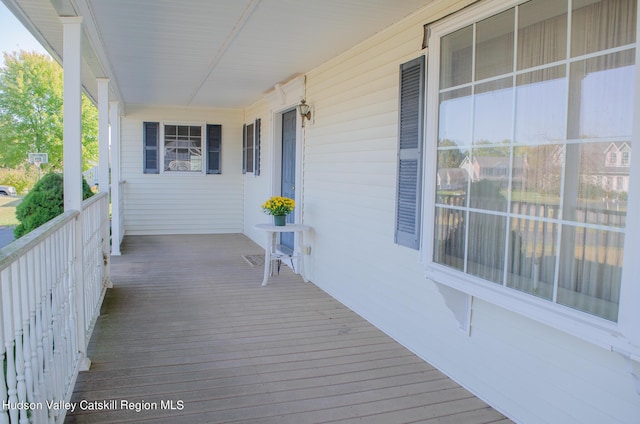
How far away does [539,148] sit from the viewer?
2307mm

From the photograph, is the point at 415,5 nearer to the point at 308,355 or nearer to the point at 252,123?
the point at 308,355

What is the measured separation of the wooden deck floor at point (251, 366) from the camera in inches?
104

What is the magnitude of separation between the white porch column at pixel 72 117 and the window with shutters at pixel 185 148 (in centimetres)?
658

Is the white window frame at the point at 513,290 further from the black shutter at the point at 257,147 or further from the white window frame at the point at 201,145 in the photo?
the white window frame at the point at 201,145

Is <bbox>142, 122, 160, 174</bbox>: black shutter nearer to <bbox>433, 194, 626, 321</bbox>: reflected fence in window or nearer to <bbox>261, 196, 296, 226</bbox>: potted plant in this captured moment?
<bbox>261, 196, 296, 226</bbox>: potted plant

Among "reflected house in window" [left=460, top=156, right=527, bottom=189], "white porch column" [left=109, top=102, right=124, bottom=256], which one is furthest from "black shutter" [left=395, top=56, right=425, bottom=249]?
"white porch column" [left=109, top=102, right=124, bottom=256]

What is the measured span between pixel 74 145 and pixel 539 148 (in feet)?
8.90

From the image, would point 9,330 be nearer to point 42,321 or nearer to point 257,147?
point 42,321

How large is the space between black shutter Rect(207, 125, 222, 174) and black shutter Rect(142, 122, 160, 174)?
0.99 meters

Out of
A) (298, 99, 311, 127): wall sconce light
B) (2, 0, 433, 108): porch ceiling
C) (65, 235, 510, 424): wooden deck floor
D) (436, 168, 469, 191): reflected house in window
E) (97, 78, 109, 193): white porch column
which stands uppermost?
(2, 0, 433, 108): porch ceiling

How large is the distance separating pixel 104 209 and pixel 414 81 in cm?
356

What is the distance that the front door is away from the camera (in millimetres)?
6750

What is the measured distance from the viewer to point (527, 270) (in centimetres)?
236

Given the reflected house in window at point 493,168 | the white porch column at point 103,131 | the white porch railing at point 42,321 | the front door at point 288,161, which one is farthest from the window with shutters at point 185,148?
the reflected house in window at point 493,168
